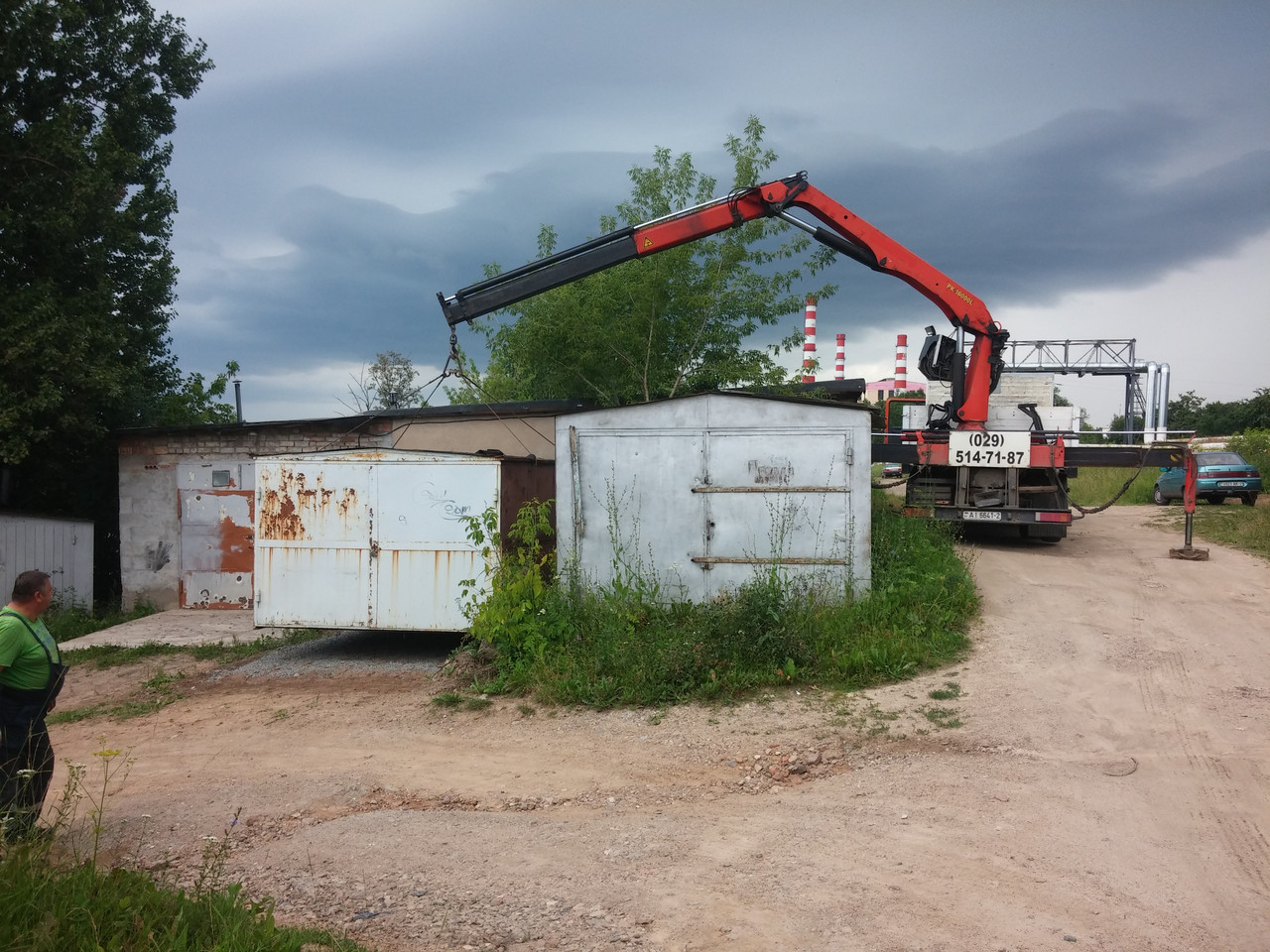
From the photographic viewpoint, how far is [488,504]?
9852 millimetres

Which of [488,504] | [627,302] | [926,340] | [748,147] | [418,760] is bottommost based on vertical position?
[418,760]

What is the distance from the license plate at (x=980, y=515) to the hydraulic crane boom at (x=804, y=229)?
147cm

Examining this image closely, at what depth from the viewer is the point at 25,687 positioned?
5.04 m

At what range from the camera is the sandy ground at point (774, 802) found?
13.6 feet

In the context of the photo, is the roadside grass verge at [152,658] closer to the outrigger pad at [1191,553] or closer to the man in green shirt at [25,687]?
the man in green shirt at [25,687]

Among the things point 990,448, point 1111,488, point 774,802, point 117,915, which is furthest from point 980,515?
point 1111,488

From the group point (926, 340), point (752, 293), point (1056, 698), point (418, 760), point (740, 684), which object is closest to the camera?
point (418, 760)

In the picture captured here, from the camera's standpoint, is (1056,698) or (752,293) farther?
(752,293)

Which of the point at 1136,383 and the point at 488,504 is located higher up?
the point at 1136,383

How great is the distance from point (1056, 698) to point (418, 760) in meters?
5.27

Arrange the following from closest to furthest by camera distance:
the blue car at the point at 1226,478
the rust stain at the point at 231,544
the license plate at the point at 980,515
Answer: the license plate at the point at 980,515 < the rust stain at the point at 231,544 < the blue car at the point at 1226,478

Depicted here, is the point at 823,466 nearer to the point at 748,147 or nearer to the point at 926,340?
the point at 926,340

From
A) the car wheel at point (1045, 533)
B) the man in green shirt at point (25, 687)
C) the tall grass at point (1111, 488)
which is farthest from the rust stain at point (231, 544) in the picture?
the tall grass at point (1111, 488)

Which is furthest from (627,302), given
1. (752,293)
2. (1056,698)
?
(1056,698)
